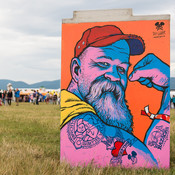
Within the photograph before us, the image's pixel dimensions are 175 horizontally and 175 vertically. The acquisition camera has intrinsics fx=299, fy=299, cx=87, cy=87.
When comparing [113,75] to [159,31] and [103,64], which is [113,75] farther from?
[159,31]

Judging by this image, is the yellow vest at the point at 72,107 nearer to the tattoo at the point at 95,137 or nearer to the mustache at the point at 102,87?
the tattoo at the point at 95,137

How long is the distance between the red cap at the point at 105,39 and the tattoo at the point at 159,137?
1328 mm

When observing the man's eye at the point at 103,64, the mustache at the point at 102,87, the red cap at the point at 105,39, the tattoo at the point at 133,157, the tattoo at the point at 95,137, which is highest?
the red cap at the point at 105,39

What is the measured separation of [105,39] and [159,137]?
186cm

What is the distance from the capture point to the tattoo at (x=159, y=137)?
4.91 metres

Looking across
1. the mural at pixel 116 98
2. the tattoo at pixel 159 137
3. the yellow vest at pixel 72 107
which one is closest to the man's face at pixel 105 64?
the mural at pixel 116 98

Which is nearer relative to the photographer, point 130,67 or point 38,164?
point 38,164

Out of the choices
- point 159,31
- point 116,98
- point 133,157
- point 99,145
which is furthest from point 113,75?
point 133,157

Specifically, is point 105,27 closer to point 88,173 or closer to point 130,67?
point 130,67

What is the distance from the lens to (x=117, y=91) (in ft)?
16.4

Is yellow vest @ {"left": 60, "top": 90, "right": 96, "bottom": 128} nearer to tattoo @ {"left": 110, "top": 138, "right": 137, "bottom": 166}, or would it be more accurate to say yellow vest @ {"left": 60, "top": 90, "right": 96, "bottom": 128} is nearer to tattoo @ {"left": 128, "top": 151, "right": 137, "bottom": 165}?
tattoo @ {"left": 110, "top": 138, "right": 137, "bottom": 166}

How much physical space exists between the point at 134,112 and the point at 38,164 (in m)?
1.76

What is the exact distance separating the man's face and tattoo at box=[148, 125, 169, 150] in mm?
914

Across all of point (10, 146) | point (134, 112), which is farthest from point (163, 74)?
point (10, 146)
